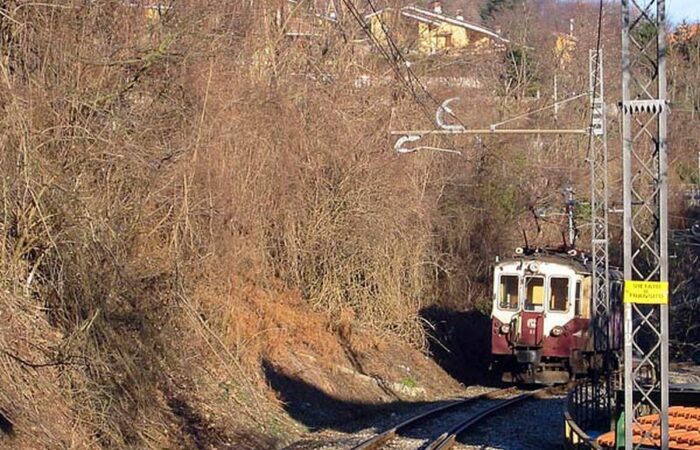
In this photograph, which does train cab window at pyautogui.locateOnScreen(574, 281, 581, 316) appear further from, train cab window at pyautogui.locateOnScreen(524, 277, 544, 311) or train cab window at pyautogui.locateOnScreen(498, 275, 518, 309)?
train cab window at pyautogui.locateOnScreen(498, 275, 518, 309)

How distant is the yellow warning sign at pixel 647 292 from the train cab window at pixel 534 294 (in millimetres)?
13524

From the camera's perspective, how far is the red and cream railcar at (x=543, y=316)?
993 inches

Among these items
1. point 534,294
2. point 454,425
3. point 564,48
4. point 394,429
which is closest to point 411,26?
point 534,294

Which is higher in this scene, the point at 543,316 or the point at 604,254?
the point at 604,254

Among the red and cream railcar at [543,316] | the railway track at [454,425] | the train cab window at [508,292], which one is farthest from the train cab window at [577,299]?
the railway track at [454,425]

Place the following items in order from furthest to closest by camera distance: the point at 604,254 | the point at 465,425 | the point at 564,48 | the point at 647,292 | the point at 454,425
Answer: the point at 564,48 → the point at 604,254 → the point at 454,425 → the point at 465,425 → the point at 647,292

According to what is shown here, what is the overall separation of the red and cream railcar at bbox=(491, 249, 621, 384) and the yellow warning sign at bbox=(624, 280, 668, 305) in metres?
13.2

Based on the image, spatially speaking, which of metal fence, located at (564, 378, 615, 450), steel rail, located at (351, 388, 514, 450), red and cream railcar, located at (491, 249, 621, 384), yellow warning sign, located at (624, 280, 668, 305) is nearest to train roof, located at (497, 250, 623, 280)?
red and cream railcar, located at (491, 249, 621, 384)

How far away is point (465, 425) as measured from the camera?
59.4 ft

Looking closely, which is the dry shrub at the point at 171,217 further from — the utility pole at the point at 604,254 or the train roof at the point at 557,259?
the utility pole at the point at 604,254

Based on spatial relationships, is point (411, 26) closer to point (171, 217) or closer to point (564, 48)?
point (171, 217)

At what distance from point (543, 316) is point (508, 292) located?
108 cm

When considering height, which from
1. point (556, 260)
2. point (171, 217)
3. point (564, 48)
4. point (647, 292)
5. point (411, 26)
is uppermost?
point (564, 48)

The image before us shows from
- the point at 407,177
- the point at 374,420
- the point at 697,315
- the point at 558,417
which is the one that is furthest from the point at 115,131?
the point at 697,315
